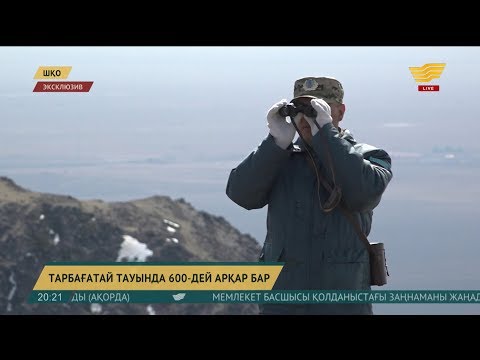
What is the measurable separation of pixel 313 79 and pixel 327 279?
1.91 metres

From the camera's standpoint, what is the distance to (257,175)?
817cm

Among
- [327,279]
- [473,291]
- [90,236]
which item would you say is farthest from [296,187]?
[90,236]

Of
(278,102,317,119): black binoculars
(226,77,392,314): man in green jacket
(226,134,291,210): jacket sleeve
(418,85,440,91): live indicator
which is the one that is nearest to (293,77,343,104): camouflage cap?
(226,77,392,314): man in green jacket

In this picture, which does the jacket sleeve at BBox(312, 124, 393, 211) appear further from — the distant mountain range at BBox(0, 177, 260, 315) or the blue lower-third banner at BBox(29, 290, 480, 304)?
the distant mountain range at BBox(0, 177, 260, 315)

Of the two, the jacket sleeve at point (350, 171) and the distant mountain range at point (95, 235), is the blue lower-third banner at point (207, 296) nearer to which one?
the jacket sleeve at point (350, 171)

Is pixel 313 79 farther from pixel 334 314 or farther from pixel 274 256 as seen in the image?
pixel 334 314

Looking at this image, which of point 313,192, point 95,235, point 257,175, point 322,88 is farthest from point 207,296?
point 95,235

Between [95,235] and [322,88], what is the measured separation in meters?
117

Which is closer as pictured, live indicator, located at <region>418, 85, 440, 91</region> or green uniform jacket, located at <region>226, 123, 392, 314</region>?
green uniform jacket, located at <region>226, 123, 392, 314</region>

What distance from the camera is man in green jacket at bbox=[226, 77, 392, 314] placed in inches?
314

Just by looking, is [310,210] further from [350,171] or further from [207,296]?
[207,296]

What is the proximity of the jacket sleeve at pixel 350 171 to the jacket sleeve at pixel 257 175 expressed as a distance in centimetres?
38

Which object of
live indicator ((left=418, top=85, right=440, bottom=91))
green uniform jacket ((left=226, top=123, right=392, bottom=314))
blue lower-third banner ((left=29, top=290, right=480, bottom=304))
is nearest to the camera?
green uniform jacket ((left=226, top=123, right=392, bottom=314))

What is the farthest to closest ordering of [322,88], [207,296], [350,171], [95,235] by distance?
[95,235] → [207,296] → [322,88] → [350,171]
